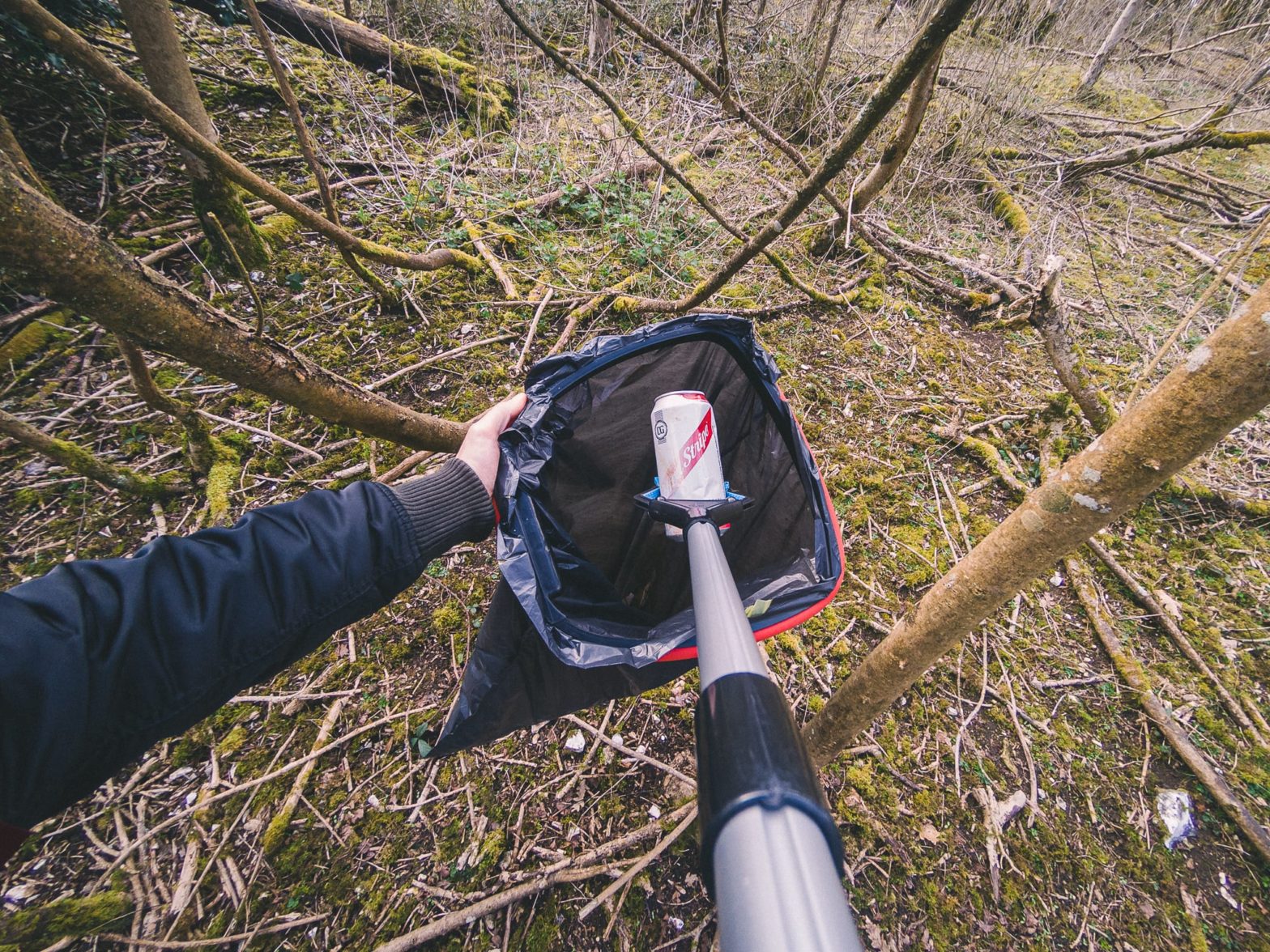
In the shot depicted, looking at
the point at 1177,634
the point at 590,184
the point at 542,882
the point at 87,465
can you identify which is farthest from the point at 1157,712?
the point at 590,184

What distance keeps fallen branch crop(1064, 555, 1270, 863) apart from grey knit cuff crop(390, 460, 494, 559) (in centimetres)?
246

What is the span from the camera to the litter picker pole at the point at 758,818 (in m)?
0.50

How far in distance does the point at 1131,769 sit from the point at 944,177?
457cm

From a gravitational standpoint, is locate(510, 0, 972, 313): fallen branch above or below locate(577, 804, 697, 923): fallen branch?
above

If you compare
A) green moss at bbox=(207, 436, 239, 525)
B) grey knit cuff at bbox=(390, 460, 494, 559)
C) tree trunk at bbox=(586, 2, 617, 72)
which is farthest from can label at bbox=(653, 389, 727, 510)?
tree trunk at bbox=(586, 2, 617, 72)

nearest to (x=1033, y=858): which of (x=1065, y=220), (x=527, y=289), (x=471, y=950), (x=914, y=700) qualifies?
(x=914, y=700)

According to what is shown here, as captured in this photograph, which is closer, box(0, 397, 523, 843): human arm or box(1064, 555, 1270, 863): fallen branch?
box(0, 397, 523, 843): human arm

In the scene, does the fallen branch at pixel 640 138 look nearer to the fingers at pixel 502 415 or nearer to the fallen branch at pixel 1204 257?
the fingers at pixel 502 415

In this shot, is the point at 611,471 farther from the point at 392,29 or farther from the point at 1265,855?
the point at 392,29

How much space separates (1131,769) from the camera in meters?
1.56

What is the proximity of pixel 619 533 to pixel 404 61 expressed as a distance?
15.2 ft

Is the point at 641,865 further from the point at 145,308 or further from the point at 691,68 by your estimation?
the point at 691,68

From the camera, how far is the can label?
1437 mm

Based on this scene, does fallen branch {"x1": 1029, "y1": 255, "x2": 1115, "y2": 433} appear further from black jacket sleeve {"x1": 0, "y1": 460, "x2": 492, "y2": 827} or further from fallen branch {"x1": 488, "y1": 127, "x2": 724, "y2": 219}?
fallen branch {"x1": 488, "y1": 127, "x2": 724, "y2": 219}
